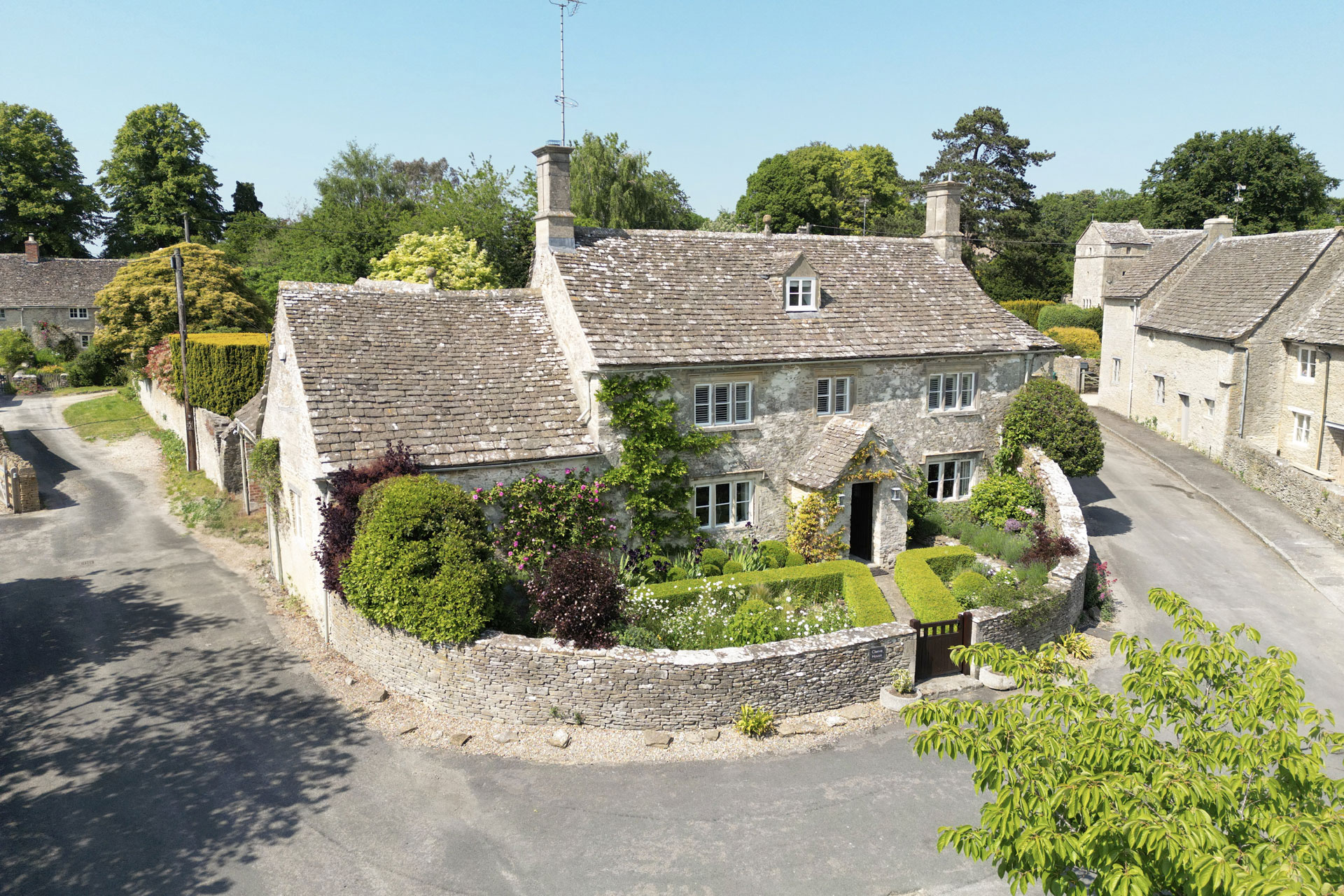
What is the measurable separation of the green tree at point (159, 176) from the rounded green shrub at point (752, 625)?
7045 cm

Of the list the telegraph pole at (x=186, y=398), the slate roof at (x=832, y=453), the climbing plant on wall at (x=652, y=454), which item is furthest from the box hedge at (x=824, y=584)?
the telegraph pole at (x=186, y=398)

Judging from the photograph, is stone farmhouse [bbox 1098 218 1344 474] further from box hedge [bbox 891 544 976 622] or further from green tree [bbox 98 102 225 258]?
green tree [bbox 98 102 225 258]

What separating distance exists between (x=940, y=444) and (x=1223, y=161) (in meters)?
52.7

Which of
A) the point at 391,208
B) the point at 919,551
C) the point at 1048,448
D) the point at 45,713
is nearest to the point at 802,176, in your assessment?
the point at 391,208

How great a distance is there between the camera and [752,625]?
19.2 m

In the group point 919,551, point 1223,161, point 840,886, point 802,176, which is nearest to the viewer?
point 840,886

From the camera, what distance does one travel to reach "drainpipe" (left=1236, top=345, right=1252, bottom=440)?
Result: 1388 inches

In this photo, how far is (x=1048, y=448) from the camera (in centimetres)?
2753

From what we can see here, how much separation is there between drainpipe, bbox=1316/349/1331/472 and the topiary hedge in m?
28.6

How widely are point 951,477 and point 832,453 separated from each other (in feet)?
18.7

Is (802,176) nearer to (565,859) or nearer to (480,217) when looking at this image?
(480,217)

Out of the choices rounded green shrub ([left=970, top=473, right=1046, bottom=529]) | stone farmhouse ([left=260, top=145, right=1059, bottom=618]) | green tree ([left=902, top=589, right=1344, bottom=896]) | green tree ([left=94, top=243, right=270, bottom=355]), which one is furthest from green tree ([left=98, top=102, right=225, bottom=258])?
green tree ([left=902, top=589, right=1344, bottom=896])

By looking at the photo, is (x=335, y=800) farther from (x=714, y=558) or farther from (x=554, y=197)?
(x=554, y=197)

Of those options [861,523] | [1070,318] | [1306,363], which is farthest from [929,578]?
[1070,318]
